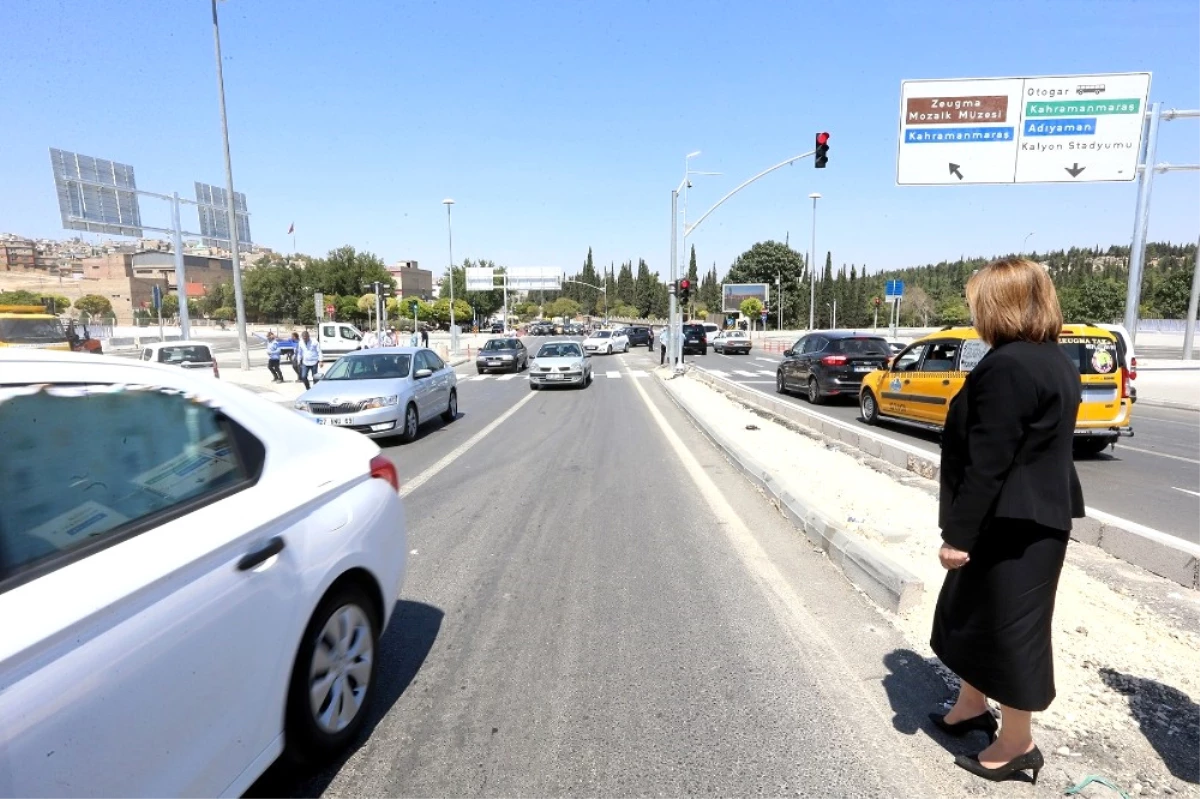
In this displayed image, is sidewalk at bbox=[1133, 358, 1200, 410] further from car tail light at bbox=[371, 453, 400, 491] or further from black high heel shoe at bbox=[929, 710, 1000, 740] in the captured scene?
car tail light at bbox=[371, 453, 400, 491]

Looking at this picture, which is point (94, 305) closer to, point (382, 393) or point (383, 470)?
point (382, 393)

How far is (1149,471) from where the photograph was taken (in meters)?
8.36

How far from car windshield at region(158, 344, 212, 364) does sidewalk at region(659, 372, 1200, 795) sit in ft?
52.7

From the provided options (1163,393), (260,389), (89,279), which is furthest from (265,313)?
(1163,393)

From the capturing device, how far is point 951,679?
326 centimetres

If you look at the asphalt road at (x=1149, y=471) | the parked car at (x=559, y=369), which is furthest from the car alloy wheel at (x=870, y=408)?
the parked car at (x=559, y=369)

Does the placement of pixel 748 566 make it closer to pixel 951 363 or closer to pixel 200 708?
pixel 200 708

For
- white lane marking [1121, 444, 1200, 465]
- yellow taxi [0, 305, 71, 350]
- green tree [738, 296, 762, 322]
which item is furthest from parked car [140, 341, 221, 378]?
green tree [738, 296, 762, 322]

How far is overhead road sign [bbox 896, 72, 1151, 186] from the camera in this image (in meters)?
17.9

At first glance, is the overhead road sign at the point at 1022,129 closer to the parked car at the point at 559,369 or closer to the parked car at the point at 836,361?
the parked car at the point at 836,361

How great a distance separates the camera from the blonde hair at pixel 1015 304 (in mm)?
2410

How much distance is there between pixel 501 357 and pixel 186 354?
11.5m

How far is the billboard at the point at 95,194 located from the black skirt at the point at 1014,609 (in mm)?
34405

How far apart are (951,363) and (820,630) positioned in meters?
7.85
